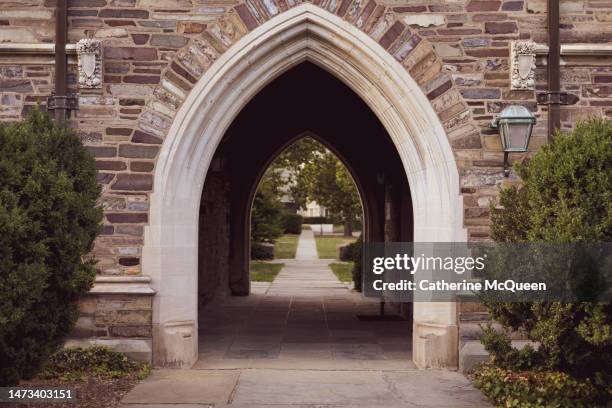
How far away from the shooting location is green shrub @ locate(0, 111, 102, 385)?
456 cm

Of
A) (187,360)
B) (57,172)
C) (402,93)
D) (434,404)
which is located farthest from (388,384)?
(57,172)

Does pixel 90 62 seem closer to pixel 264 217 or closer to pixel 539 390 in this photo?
pixel 539 390

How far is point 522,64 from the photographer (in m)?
6.81

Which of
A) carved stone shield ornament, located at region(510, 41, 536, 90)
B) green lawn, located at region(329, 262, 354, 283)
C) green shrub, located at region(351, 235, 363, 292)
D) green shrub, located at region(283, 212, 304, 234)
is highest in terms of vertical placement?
carved stone shield ornament, located at region(510, 41, 536, 90)

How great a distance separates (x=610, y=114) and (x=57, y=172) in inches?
195

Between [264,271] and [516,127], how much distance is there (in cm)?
1293

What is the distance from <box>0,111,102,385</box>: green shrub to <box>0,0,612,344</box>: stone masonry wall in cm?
135

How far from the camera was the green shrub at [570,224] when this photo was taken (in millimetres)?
4852

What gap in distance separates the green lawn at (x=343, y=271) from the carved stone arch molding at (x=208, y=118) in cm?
965

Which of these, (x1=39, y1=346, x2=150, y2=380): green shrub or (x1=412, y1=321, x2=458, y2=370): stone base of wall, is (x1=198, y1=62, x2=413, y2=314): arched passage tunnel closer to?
(x1=412, y1=321, x2=458, y2=370): stone base of wall

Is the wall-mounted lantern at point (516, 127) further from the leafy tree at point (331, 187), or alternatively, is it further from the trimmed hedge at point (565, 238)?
the leafy tree at point (331, 187)

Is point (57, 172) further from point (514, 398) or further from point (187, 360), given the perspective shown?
point (514, 398)

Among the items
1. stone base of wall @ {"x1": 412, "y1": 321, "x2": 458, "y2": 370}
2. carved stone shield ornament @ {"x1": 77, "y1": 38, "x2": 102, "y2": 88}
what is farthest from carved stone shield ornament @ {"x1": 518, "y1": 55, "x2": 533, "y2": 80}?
carved stone shield ornament @ {"x1": 77, "y1": 38, "x2": 102, "y2": 88}

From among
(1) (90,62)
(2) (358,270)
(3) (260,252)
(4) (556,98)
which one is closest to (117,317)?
(1) (90,62)
